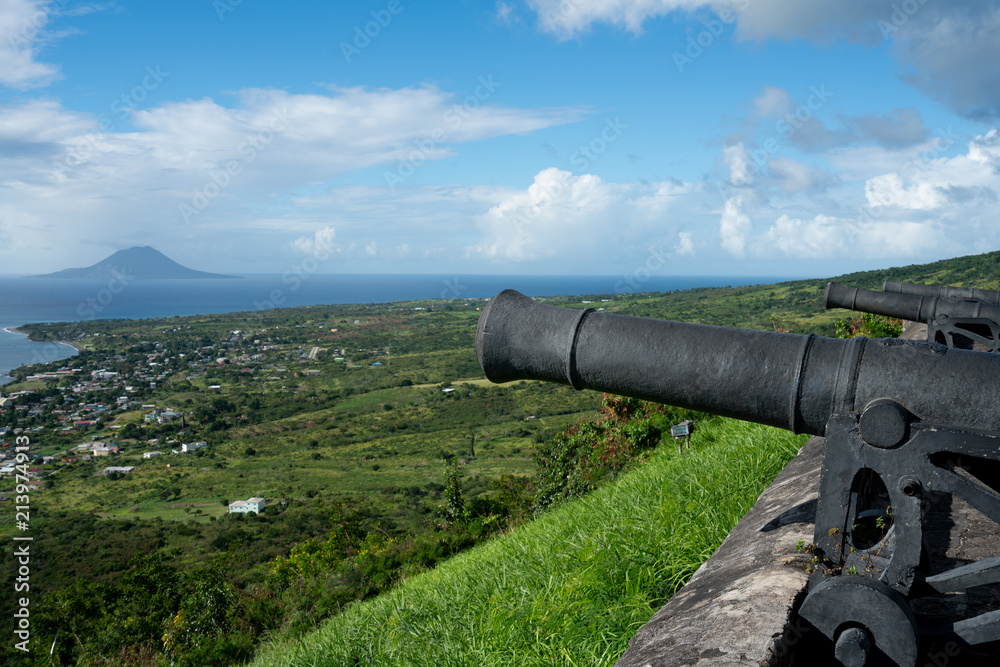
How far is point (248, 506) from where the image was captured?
3300cm

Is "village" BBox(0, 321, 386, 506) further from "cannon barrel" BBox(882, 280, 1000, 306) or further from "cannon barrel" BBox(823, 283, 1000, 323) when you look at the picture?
"cannon barrel" BBox(882, 280, 1000, 306)

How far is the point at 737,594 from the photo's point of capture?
6.43ft

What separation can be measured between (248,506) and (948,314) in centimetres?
3417

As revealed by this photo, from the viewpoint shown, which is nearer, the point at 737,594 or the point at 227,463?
the point at 737,594

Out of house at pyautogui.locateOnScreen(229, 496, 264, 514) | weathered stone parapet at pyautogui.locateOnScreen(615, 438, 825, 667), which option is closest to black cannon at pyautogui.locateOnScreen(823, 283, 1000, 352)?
weathered stone parapet at pyautogui.locateOnScreen(615, 438, 825, 667)

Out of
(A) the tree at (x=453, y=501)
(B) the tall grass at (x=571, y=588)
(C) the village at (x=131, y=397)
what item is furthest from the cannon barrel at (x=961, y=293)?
(C) the village at (x=131, y=397)

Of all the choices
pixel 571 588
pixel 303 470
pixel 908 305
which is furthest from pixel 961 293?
pixel 303 470

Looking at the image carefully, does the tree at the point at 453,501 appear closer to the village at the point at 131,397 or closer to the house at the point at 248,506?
the house at the point at 248,506

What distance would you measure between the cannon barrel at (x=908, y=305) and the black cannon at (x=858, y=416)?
4.22m

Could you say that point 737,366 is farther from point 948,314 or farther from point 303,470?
point 303,470

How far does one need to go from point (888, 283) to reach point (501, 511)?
296 inches

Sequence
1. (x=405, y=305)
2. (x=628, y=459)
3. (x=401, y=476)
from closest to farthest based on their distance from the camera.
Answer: (x=628, y=459) < (x=401, y=476) < (x=405, y=305)

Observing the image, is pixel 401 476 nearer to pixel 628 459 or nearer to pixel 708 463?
pixel 628 459

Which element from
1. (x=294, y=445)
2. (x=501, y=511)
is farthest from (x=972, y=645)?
(x=294, y=445)
